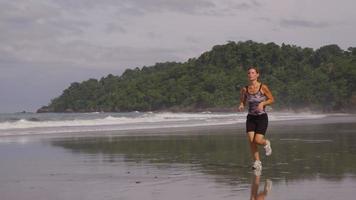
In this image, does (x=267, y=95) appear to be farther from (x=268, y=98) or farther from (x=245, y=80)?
(x=245, y=80)

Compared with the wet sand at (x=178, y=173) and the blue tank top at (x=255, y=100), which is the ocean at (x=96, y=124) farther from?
the blue tank top at (x=255, y=100)

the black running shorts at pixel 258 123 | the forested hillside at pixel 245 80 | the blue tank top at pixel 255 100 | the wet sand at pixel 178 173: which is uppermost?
the forested hillside at pixel 245 80

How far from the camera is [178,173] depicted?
9148 millimetres

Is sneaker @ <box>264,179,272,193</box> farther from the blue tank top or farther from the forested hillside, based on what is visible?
the forested hillside

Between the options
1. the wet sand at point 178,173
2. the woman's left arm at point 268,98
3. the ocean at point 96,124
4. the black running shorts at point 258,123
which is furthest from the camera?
the ocean at point 96,124

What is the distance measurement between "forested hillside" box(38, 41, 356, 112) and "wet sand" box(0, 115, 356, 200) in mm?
72930

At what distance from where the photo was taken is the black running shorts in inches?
383

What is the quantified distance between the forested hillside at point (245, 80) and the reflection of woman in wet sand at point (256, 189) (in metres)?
77.2

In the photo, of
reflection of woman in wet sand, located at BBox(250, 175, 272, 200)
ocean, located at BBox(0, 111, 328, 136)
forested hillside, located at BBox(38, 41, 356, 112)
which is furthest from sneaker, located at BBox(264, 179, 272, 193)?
forested hillside, located at BBox(38, 41, 356, 112)

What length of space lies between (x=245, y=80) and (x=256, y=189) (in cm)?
9504

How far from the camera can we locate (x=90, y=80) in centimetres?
15838

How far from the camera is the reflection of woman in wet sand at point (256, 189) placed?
6.81 metres

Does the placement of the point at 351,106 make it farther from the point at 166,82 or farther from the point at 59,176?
the point at 59,176

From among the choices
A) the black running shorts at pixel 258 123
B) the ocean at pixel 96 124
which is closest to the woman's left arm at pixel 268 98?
the black running shorts at pixel 258 123
